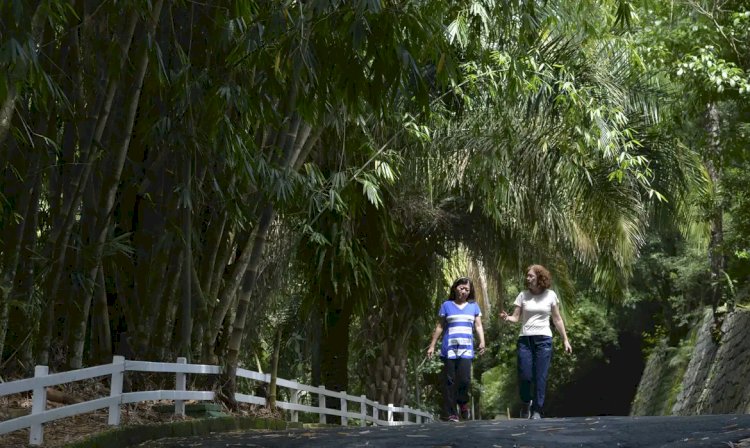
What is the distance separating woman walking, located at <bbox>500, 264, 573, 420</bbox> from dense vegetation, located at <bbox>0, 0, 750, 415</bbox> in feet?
6.27

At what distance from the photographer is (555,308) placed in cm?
1205

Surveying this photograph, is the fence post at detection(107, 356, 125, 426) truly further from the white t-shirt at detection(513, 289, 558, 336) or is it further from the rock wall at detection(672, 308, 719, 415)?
the rock wall at detection(672, 308, 719, 415)

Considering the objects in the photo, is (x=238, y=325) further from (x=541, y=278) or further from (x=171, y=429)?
(x=541, y=278)

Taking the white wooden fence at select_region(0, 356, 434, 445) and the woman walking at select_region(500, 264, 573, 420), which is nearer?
the white wooden fence at select_region(0, 356, 434, 445)

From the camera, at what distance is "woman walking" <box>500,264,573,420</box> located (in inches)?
473

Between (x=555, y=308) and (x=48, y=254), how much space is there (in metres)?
5.31

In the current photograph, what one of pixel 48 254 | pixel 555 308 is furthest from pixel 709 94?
pixel 48 254

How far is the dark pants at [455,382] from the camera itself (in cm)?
1270

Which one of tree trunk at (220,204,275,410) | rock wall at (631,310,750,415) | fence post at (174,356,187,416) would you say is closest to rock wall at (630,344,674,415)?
rock wall at (631,310,750,415)

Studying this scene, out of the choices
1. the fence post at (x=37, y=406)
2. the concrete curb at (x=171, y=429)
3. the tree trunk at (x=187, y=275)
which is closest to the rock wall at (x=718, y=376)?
the concrete curb at (x=171, y=429)

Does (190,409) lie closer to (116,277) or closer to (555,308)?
(116,277)

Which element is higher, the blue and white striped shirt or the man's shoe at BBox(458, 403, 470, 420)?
the blue and white striped shirt

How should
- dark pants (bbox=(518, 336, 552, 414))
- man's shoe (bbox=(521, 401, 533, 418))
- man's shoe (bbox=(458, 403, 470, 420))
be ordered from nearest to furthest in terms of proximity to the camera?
dark pants (bbox=(518, 336, 552, 414)) < man's shoe (bbox=(521, 401, 533, 418)) < man's shoe (bbox=(458, 403, 470, 420))

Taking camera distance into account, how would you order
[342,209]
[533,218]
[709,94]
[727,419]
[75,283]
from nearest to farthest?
[727,419]
[75,283]
[342,209]
[709,94]
[533,218]
